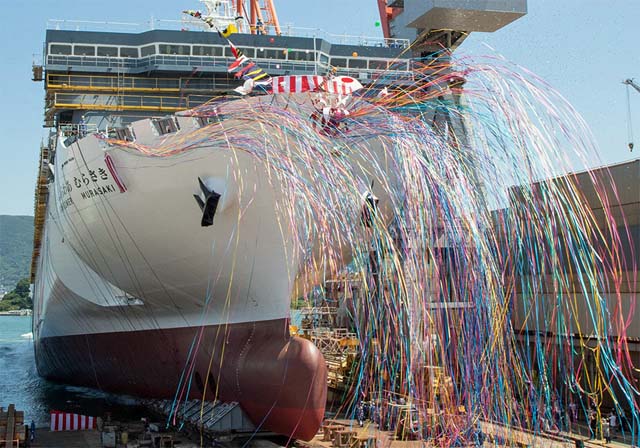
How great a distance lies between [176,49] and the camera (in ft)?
84.9

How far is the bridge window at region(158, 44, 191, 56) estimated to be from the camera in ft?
84.5

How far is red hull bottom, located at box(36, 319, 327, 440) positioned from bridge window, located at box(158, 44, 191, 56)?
443 inches

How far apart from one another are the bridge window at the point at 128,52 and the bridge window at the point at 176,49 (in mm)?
975

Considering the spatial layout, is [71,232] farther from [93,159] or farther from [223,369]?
[223,369]

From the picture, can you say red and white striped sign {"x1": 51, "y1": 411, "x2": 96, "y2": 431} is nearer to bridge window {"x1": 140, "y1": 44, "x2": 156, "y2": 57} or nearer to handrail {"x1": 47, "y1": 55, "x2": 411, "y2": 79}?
handrail {"x1": 47, "y1": 55, "x2": 411, "y2": 79}

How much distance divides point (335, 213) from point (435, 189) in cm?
171

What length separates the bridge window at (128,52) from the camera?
84.7ft

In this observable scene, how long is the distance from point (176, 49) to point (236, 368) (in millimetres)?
14871

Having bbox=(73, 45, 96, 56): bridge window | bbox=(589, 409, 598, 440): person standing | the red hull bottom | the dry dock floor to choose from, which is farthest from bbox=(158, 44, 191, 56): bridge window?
bbox=(589, 409, 598, 440): person standing

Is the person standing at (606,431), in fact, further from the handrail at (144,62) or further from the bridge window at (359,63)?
the bridge window at (359,63)

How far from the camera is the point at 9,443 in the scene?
14406 millimetres

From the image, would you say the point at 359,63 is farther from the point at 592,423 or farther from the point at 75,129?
the point at 592,423

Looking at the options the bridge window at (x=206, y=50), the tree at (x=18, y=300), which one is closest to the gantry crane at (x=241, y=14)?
the bridge window at (x=206, y=50)

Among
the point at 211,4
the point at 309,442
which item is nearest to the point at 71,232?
the point at 309,442
